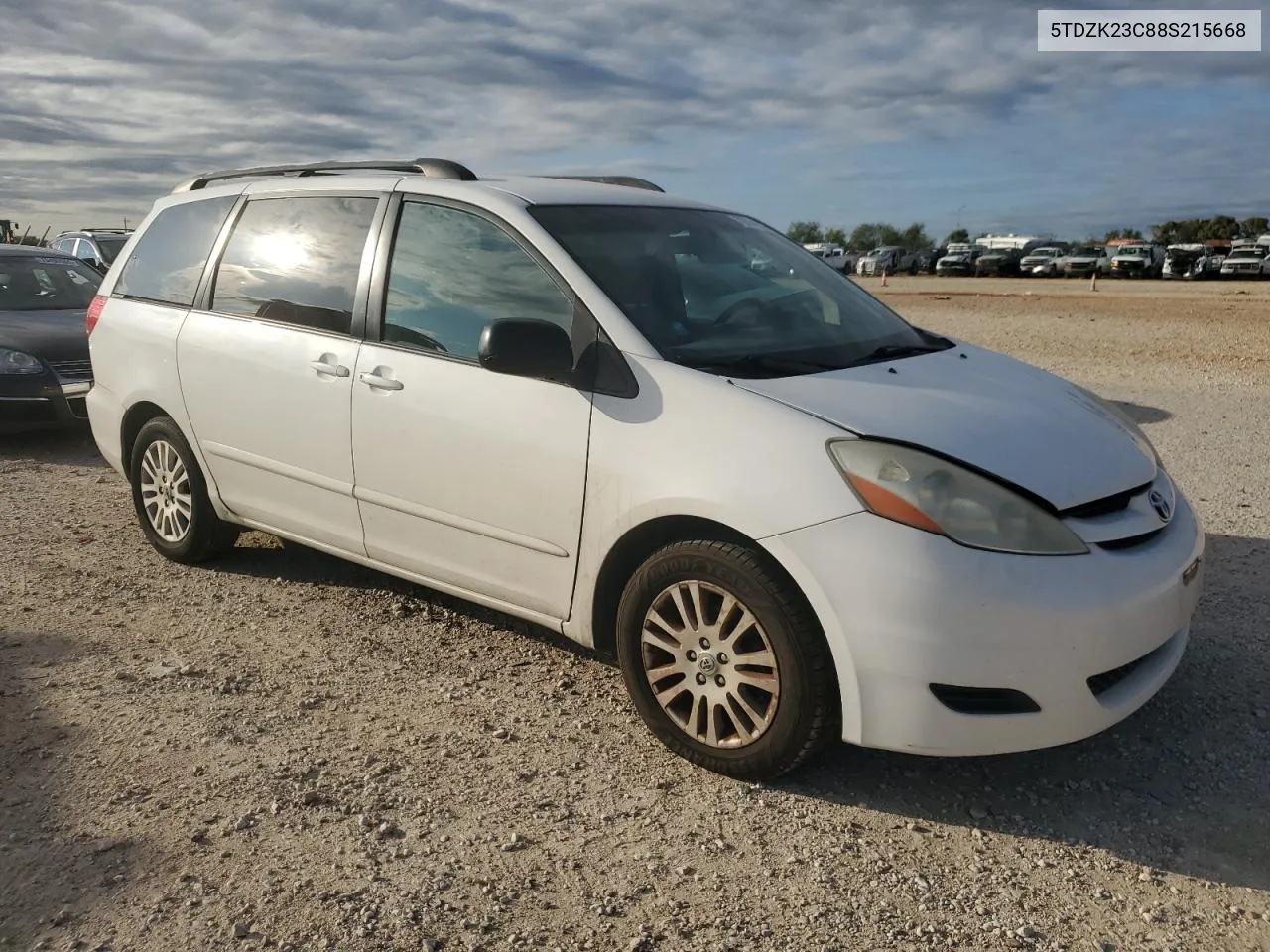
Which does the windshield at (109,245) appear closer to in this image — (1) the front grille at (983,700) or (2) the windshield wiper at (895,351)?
(2) the windshield wiper at (895,351)

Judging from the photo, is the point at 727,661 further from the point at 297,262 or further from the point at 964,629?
the point at 297,262

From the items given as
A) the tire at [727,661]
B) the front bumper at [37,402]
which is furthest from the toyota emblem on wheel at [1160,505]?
the front bumper at [37,402]

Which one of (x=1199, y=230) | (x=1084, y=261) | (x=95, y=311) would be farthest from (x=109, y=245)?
(x=1199, y=230)

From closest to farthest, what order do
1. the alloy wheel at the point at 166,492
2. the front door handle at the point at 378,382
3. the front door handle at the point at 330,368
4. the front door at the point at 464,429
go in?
the front door at the point at 464,429 < the front door handle at the point at 378,382 < the front door handle at the point at 330,368 < the alloy wheel at the point at 166,492

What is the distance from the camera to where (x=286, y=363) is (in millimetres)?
4516

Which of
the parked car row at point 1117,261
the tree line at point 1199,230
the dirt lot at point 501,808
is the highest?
the tree line at point 1199,230

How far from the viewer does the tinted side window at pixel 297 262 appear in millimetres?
4434

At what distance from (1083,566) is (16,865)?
9.60 feet

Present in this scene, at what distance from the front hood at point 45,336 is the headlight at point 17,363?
0.04 meters

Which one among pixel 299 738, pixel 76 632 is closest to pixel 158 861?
pixel 299 738

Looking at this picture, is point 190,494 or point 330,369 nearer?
point 330,369

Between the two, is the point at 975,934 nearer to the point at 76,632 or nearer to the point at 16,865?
the point at 16,865

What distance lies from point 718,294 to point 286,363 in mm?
1766

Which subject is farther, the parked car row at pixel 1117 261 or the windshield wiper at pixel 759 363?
the parked car row at pixel 1117 261
